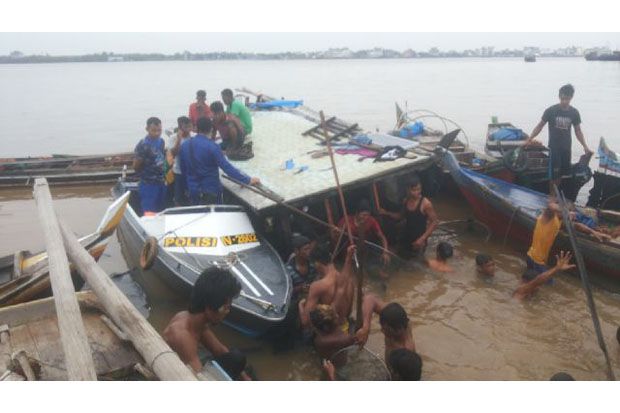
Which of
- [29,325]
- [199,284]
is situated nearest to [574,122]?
[199,284]

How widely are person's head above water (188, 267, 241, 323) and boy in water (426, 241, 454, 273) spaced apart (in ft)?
13.8

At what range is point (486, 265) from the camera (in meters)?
6.48

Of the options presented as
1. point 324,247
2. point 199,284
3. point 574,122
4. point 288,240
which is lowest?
point 288,240

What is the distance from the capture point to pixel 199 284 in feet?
11.0

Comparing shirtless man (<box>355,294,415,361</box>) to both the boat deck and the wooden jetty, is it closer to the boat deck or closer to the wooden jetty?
the wooden jetty

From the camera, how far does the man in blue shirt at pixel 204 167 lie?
20.6ft

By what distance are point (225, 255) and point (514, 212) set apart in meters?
4.21

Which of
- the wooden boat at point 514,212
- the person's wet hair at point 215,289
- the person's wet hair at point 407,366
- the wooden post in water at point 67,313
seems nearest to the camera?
the wooden post in water at point 67,313

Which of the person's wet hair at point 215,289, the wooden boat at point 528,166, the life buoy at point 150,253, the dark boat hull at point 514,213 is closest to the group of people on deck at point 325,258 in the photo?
the person's wet hair at point 215,289

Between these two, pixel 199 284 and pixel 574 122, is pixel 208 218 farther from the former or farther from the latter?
pixel 574 122

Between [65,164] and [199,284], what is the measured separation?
11267 millimetres

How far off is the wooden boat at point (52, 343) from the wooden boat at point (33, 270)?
1.21m

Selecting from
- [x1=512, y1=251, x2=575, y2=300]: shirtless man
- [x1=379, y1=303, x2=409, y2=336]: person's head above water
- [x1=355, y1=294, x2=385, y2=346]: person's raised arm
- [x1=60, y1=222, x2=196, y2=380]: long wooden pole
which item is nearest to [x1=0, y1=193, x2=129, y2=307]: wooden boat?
[x1=60, y1=222, x2=196, y2=380]: long wooden pole

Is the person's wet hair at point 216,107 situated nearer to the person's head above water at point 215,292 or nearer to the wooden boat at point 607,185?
the person's head above water at point 215,292
